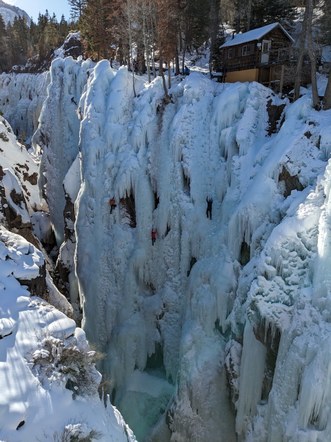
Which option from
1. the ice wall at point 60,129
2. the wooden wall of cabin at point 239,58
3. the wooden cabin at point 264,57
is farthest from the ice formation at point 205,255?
the ice wall at point 60,129

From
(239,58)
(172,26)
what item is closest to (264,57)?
(239,58)

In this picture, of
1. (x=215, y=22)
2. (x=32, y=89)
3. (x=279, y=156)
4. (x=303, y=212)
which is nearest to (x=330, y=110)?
(x=279, y=156)

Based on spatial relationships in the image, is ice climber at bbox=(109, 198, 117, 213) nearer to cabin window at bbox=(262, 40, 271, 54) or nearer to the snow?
the snow

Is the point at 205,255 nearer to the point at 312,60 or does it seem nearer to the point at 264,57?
the point at 312,60

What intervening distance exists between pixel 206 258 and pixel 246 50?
12547 millimetres

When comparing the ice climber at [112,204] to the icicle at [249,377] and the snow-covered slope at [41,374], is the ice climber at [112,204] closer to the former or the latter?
the snow-covered slope at [41,374]

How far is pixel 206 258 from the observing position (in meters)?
17.6

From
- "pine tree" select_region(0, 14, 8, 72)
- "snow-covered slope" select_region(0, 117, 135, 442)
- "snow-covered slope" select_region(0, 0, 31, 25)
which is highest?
"snow-covered slope" select_region(0, 0, 31, 25)

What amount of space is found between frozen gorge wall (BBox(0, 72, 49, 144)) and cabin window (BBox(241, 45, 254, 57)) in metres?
33.3

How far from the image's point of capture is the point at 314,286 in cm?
1164

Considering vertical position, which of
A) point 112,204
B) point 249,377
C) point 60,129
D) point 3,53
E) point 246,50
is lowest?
point 249,377

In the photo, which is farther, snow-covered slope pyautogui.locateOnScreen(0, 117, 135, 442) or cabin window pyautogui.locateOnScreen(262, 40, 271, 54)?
cabin window pyautogui.locateOnScreen(262, 40, 271, 54)

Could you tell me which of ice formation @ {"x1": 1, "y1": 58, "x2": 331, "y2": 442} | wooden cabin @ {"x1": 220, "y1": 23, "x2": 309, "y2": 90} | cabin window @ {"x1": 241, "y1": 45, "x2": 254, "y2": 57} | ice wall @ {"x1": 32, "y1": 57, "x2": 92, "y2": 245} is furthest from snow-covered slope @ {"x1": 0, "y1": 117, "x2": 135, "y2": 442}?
ice wall @ {"x1": 32, "y1": 57, "x2": 92, "y2": 245}

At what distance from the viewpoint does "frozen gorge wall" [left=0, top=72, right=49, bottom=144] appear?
5084 cm
